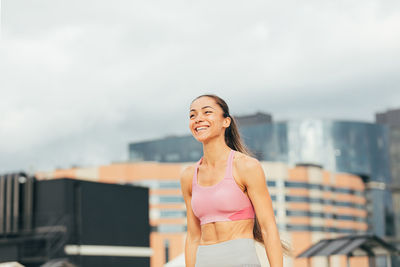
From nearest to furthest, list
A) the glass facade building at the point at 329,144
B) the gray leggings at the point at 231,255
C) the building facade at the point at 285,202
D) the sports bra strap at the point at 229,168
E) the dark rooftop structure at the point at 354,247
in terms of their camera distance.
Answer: the gray leggings at the point at 231,255
the sports bra strap at the point at 229,168
the dark rooftop structure at the point at 354,247
the building facade at the point at 285,202
the glass facade building at the point at 329,144

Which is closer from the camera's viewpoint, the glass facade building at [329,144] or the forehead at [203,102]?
the forehead at [203,102]

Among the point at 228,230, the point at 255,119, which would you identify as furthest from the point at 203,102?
the point at 255,119

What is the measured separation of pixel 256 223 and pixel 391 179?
14194cm

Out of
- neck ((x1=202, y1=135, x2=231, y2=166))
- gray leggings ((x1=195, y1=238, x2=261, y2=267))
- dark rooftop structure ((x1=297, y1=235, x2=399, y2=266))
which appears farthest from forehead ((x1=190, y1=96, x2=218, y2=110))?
dark rooftop structure ((x1=297, y1=235, x2=399, y2=266))

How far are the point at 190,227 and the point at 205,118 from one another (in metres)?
0.66

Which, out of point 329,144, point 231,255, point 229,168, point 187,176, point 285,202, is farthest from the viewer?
point 329,144

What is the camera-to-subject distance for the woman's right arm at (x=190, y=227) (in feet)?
13.0

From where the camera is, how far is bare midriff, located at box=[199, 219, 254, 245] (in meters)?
3.72

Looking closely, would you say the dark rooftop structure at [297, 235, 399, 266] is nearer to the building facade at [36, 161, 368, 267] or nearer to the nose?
the nose

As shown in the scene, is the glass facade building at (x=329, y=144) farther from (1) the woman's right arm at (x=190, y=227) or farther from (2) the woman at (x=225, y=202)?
(2) the woman at (x=225, y=202)

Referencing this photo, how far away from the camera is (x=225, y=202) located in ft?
12.2

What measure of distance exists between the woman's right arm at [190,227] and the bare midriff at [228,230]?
0.20 m

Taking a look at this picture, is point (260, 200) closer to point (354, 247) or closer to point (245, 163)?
point (245, 163)

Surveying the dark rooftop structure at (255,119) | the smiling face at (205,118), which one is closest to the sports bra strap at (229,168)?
the smiling face at (205,118)
